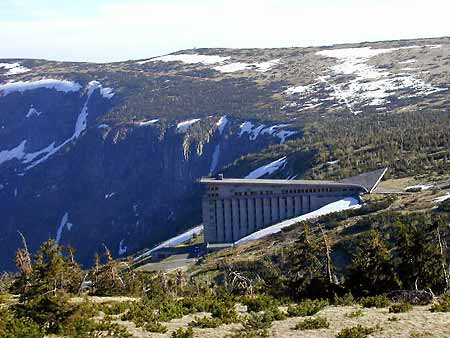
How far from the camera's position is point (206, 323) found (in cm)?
2348

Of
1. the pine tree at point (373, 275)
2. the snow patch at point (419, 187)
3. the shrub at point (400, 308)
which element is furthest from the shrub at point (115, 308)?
the snow patch at point (419, 187)

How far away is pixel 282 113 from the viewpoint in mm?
186875

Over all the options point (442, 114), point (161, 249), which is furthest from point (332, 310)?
point (442, 114)

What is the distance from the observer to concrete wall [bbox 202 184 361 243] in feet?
359

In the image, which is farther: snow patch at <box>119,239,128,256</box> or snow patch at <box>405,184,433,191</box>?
snow patch at <box>119,239,128,256</box>

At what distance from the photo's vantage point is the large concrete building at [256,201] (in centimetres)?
10844

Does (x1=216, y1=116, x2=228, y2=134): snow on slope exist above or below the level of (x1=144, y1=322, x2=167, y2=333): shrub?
below

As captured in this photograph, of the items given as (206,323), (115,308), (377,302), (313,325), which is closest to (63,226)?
(115,308)

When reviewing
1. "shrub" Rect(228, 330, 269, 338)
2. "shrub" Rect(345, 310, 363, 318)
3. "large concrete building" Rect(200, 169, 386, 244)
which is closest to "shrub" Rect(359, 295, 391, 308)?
"shrub" Rect(345, 310, 363, 318)

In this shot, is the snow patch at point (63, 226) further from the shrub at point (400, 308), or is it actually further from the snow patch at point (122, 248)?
the shrub at point (400, 308)

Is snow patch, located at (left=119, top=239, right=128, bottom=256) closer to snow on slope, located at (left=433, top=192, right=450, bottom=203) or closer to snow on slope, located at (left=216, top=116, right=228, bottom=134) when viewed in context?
snow on slope, located at (left=216, top=116, right=228, bottom=134)

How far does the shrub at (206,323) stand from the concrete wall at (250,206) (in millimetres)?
85102

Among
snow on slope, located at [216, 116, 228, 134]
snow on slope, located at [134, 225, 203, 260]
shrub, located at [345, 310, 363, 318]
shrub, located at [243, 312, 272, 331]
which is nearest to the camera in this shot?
shrub, located at [243, 312, 272, 331]

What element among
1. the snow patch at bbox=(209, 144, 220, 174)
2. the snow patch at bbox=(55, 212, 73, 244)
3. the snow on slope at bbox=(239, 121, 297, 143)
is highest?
the snow on slope at bbox=(239, 121, 297, 143)
